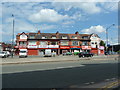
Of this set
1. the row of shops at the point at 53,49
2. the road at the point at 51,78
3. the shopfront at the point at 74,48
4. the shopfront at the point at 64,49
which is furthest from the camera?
the shopfront at the point at 74,48

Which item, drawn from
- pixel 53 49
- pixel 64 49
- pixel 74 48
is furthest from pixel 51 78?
pixel 74 48

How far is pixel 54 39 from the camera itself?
6538cm

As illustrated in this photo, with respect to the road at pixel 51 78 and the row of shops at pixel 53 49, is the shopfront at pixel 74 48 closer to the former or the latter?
the row of shops at pixel 53 49

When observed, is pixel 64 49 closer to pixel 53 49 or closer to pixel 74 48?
pixel 74 48

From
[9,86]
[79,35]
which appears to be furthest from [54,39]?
[9,86]

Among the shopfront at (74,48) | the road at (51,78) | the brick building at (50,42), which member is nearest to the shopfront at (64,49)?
the brick building at (50,42)

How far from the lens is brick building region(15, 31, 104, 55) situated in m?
62.9

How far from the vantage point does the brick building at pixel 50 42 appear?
62.9m

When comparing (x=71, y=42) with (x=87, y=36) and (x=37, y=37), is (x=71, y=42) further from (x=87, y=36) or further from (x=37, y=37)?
(x=37, y=37)

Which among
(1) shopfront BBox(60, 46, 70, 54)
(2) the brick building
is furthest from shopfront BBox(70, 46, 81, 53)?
(1) shopfront BBox(60, 46, 70, 54)

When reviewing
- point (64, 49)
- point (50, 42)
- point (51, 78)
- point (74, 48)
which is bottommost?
point (51, 78)

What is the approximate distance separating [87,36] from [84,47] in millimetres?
6800

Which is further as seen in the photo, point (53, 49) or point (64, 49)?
point (64, 49)

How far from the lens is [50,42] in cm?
6512
